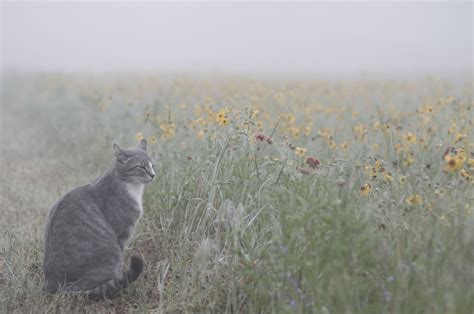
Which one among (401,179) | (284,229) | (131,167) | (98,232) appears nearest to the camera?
(284,229)

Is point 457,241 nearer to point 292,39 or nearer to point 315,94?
point 315,94

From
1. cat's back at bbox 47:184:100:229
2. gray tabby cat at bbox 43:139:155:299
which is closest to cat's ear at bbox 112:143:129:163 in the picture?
gray tabby cat at bbox 43:139:155:299

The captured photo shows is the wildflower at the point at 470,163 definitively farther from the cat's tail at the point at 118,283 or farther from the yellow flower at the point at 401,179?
the cat's tail at the point at 118,283

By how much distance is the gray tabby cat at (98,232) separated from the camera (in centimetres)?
316

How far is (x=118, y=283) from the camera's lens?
10.6ft

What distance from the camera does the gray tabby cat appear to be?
3.16 m

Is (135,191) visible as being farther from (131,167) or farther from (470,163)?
(470,163)

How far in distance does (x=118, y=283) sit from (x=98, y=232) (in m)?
0.40

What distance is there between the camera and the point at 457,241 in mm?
2352

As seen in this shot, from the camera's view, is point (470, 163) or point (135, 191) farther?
point (135, 191)

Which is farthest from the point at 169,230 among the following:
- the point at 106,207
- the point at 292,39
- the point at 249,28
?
the point at 249,28

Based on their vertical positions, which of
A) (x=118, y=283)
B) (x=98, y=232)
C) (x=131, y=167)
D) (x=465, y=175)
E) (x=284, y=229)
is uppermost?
(x=465, y=175)

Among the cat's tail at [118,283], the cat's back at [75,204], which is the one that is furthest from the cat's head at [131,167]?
the cat's tail at [118,283]

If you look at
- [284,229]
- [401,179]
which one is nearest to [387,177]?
[401,179]
